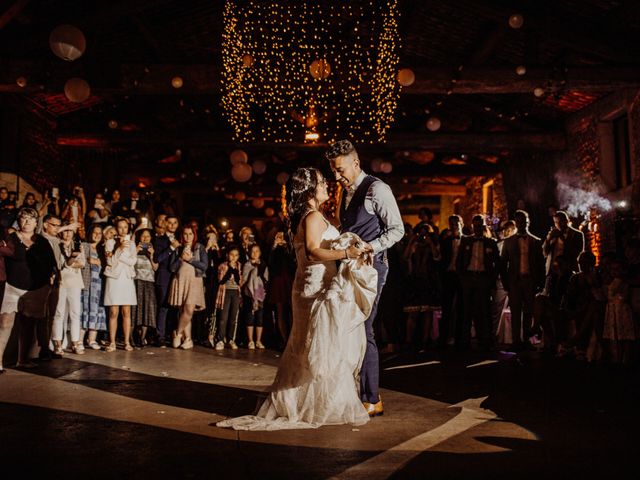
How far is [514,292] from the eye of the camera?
759cm

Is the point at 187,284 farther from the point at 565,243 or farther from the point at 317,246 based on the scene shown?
the point at 565,243

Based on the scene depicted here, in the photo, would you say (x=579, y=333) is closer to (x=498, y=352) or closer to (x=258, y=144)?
(x=498, y=352)

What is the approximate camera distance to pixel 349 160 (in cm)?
384

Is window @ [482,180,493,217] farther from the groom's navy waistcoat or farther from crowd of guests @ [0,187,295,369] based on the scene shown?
the groom's navy waistcoat

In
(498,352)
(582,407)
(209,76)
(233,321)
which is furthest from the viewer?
(209,76)

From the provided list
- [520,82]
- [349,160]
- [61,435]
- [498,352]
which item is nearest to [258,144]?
[520,82]

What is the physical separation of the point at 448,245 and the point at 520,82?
3001 millimetres

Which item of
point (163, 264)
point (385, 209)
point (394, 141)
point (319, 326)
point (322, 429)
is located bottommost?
point (322, 429)

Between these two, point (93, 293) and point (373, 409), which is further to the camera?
point (93, 293)

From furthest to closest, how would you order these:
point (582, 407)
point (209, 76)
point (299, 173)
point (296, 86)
Result: point (296, 86)
point (209, 76)
point (582, 407)
point (299, 173)

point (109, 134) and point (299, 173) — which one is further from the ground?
point (109, 134)

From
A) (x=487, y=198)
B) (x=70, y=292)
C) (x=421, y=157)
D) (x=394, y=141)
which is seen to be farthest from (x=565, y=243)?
(x=487, y=198)

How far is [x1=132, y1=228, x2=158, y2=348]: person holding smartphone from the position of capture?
765cm

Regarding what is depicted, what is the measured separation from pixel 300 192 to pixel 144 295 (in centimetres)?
463
